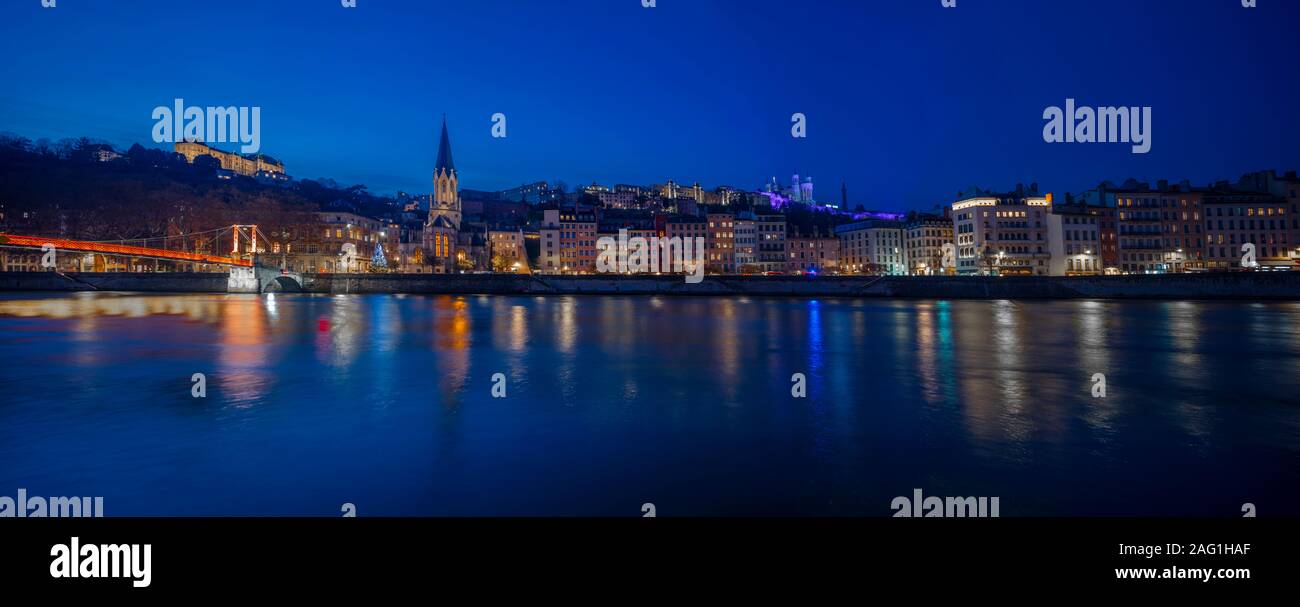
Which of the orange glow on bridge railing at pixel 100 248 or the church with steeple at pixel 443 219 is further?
the church with steeple at pixel 443 219

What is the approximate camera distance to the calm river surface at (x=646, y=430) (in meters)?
5.76

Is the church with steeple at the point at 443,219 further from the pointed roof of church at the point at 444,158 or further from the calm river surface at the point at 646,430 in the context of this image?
the calm river surface at the point at 646,430

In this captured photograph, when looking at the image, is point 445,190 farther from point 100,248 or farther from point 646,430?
point 646,430

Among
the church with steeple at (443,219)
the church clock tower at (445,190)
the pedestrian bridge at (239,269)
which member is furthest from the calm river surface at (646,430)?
the church clock tower at (445,190)

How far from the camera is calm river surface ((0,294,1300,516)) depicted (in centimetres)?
576

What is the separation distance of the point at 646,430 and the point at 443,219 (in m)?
139

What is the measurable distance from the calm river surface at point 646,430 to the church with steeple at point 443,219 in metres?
118

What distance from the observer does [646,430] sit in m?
8.45

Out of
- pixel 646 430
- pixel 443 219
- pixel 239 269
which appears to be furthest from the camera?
pixel 443 219

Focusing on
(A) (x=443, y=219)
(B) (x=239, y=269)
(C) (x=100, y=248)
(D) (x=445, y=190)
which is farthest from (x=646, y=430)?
(D) (x=445, y=190)

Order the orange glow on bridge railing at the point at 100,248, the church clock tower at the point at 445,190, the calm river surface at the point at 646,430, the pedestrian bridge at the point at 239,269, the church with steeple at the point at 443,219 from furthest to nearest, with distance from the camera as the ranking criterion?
the church clock tower at the point at 445,190, the church with steeple at the point at 443,219, the pedestrian bridge at the point at 239,269, the orange glow on bridge railing at the point at 100,248, the calm river surface at the point at 646,430
